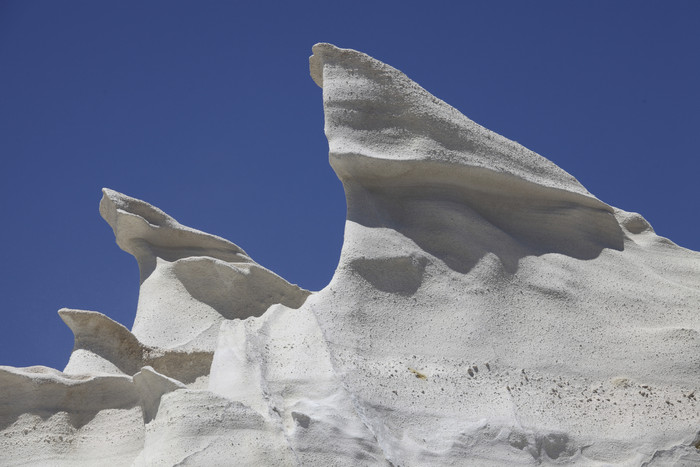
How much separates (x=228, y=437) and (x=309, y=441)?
1.29 feet

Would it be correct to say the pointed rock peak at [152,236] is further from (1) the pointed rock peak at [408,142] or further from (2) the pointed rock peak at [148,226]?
(1) the pointed rock peak at [408,142]

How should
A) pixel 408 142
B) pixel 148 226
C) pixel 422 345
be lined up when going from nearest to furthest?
pixel 422 345, pixel 408 142, pixel 148 226

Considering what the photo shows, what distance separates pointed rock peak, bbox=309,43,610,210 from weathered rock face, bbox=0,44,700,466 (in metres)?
0.01

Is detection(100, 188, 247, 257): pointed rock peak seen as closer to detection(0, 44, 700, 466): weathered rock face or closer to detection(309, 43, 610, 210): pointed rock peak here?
detection(0, 44, 700, 466): weathered rock face

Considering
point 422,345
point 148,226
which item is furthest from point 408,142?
point 148,226

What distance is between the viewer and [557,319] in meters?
6.87

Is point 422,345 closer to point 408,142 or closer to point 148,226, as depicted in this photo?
point 408,142

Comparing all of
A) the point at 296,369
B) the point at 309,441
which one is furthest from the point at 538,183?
the point at 309,441

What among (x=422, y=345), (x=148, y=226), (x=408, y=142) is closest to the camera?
(x=422, y=345)

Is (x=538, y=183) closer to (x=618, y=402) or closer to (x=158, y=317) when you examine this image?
(x=618, y=402)

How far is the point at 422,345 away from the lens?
21.4ft

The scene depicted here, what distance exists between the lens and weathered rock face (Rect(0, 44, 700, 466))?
5844 millimetres

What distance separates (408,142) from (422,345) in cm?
153

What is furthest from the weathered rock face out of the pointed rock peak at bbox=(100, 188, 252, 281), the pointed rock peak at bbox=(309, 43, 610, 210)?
the pointed rock peak at bbox=(100, 188, 252, 281)
